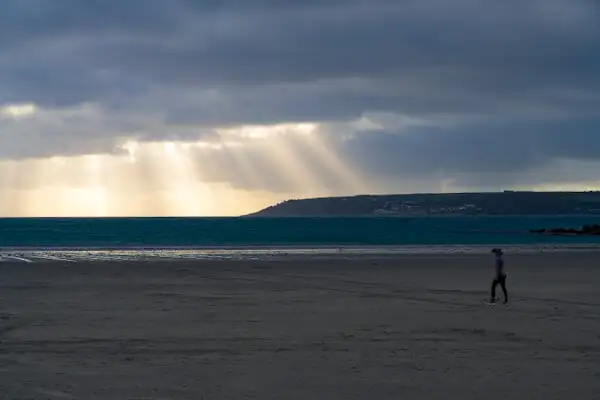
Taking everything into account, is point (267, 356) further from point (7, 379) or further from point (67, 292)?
point (67, 292)

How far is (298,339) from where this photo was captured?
17344mm

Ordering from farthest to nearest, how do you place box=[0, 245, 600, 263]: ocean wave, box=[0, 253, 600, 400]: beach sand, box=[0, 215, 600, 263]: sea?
box=[0, 215, 600, 263]: sea
box=[0, 245, 600, 263]: ocean wave
box=[0, 253, 600, 400]: beach sand

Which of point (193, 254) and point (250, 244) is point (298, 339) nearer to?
point (193, 254)

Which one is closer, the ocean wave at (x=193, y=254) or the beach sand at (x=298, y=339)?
the beach sand at (x=298, y=339)

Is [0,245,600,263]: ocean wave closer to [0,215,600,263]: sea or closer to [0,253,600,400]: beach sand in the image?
[0,215,600,263]: sea

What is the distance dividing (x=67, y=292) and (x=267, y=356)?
15565mm

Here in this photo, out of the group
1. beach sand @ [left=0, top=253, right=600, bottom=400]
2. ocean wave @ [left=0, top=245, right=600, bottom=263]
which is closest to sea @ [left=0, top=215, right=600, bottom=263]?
ocean wave @ [left=0, top=245, right=600, bottom=263]

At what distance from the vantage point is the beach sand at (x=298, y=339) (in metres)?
12.6

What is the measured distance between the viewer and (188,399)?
11836 mm

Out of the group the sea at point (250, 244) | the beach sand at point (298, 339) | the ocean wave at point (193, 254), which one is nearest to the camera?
the beach sand at point (298, 339)

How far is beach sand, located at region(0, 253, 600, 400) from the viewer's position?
12.6m

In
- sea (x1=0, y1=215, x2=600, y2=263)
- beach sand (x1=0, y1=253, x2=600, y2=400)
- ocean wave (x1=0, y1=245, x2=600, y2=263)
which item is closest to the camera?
beach sand (x1=0, y1=253, x2=600, y2=400)

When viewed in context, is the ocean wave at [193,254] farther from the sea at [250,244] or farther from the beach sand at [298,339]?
the beach sand at [298,339]

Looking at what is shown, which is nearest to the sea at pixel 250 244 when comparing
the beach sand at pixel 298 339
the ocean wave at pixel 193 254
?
the ocean wave at pixel 193 254
